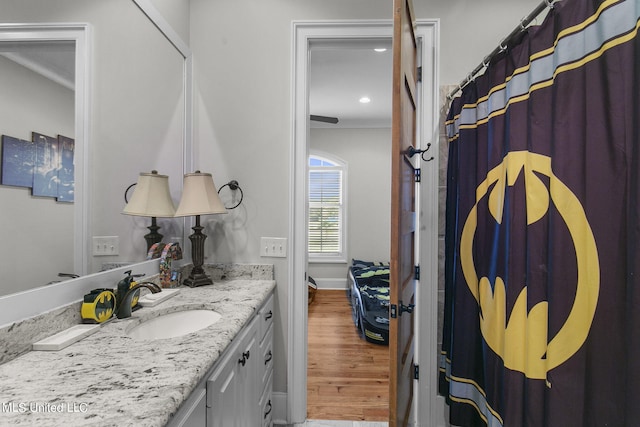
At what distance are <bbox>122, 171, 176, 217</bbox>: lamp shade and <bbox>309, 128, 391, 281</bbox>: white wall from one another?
383 cm

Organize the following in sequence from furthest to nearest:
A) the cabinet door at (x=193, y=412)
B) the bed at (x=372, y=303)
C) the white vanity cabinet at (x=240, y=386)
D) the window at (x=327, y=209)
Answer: the window at (x=327, y=209)
the bed at (x=372, y=303)
the white vanity cabinet at (x=240, y=386)
the cabinet door at (x=193, y=412)

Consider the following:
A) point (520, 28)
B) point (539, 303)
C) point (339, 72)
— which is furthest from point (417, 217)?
Result: point (339, 72)

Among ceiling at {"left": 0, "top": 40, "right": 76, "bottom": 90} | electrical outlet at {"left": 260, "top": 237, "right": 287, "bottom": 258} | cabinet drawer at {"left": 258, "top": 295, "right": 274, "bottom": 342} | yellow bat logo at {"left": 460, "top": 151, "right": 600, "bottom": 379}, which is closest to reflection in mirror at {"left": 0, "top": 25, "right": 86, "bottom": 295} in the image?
ceiling at {"left": 0, "top": 40, "right": 76, "bottom": 90}

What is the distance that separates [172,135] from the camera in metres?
1.77

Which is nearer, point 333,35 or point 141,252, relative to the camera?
point 141,252

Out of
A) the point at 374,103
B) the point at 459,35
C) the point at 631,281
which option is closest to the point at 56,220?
the point at 631,281

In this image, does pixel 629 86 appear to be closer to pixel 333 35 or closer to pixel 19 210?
pixel 333 35

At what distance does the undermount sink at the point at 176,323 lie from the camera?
120 centimetres

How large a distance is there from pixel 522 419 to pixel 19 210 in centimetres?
179

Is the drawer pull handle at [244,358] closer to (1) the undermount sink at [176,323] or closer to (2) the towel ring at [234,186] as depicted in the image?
(1) the undermount sink at [176,323]

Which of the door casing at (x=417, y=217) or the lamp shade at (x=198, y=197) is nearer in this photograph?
the lamp shade at (x=198, y=197)

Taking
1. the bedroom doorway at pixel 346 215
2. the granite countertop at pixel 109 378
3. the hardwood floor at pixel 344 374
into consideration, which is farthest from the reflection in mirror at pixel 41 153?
the hardwood floor at pixel 344 374

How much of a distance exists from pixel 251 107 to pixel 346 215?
3.61 m

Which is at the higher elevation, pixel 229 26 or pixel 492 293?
pixel 229 26
